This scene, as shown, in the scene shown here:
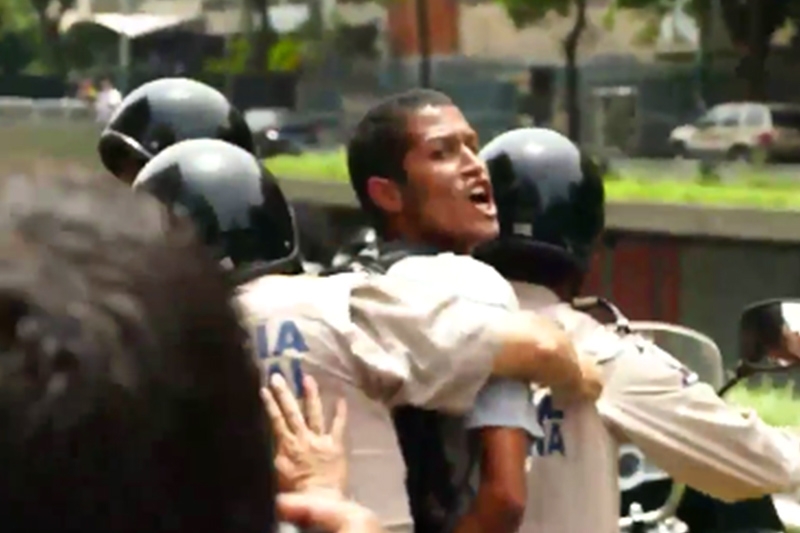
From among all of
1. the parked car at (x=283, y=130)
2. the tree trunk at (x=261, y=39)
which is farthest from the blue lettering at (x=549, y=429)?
the tree trunk at (x=261, y=39)

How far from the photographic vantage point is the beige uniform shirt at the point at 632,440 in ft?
9.39

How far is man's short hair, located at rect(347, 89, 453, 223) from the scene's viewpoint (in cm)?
287

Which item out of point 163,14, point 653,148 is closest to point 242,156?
point 653,148

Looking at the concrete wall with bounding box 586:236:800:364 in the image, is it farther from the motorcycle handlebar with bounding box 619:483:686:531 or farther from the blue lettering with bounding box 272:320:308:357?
the blue lettering with bounding box 272:320:308:357

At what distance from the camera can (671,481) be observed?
12.4ft

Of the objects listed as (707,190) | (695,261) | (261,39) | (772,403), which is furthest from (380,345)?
(261,39)

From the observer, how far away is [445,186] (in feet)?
9.20

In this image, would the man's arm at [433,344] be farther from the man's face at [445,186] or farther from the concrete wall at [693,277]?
the concrete wall at [693,277]

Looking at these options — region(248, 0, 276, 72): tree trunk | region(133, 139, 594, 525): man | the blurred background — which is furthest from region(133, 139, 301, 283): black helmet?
region(248, 0, 276, 72): tree trunk

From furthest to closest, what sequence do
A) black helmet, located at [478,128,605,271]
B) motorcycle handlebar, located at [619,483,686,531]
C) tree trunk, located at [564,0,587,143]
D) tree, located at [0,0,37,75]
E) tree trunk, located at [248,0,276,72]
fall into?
tree, located at [0,0,37,75]
tree trunk, located at [248,0,276,72]
tree trunk, located at [564,0,587,143]
motorcycle handlebar, located at [619,483,686,531]
black helmet, located at [478,128,605,271]

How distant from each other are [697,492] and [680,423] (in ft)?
2.77

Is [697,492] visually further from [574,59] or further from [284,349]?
[574,59]

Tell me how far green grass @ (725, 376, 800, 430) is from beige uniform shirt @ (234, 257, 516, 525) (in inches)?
92.6

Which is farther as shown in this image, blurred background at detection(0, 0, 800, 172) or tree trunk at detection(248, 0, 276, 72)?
tree trunk at detection(248, 0, 276, 72)
